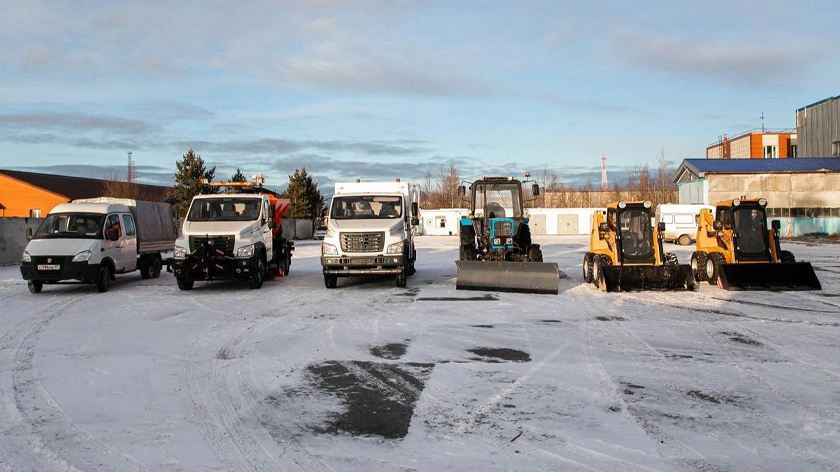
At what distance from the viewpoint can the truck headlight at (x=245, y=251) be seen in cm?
1505

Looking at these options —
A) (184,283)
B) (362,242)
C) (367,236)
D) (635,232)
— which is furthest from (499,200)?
(184,283)

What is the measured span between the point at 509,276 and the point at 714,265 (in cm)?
520

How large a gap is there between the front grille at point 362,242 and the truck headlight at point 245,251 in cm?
216

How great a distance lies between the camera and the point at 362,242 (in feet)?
49.4

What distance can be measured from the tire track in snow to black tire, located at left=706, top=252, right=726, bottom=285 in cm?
1411

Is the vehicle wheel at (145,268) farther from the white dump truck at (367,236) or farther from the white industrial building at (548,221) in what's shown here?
the white industrial building at (548,221)

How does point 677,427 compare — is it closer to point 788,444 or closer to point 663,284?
point 788,444

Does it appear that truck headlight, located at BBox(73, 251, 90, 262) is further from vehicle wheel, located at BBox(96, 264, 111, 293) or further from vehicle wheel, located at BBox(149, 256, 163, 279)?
vehicle wheel, located at BBox(149, 256, 163, 279)

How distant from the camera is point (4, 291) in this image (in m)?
15.8

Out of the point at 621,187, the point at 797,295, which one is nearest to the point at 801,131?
the point at 621,187

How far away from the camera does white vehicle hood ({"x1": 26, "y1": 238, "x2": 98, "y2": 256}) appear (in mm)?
14531

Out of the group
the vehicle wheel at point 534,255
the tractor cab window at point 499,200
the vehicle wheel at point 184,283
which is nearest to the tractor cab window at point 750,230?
the vehicle wheel at point 534,255

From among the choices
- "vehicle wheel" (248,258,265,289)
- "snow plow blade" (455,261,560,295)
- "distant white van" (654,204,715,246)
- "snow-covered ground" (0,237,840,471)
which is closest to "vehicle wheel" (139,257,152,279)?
"vehicle wheel" (248,258,265,289)

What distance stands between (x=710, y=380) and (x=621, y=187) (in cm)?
8353
